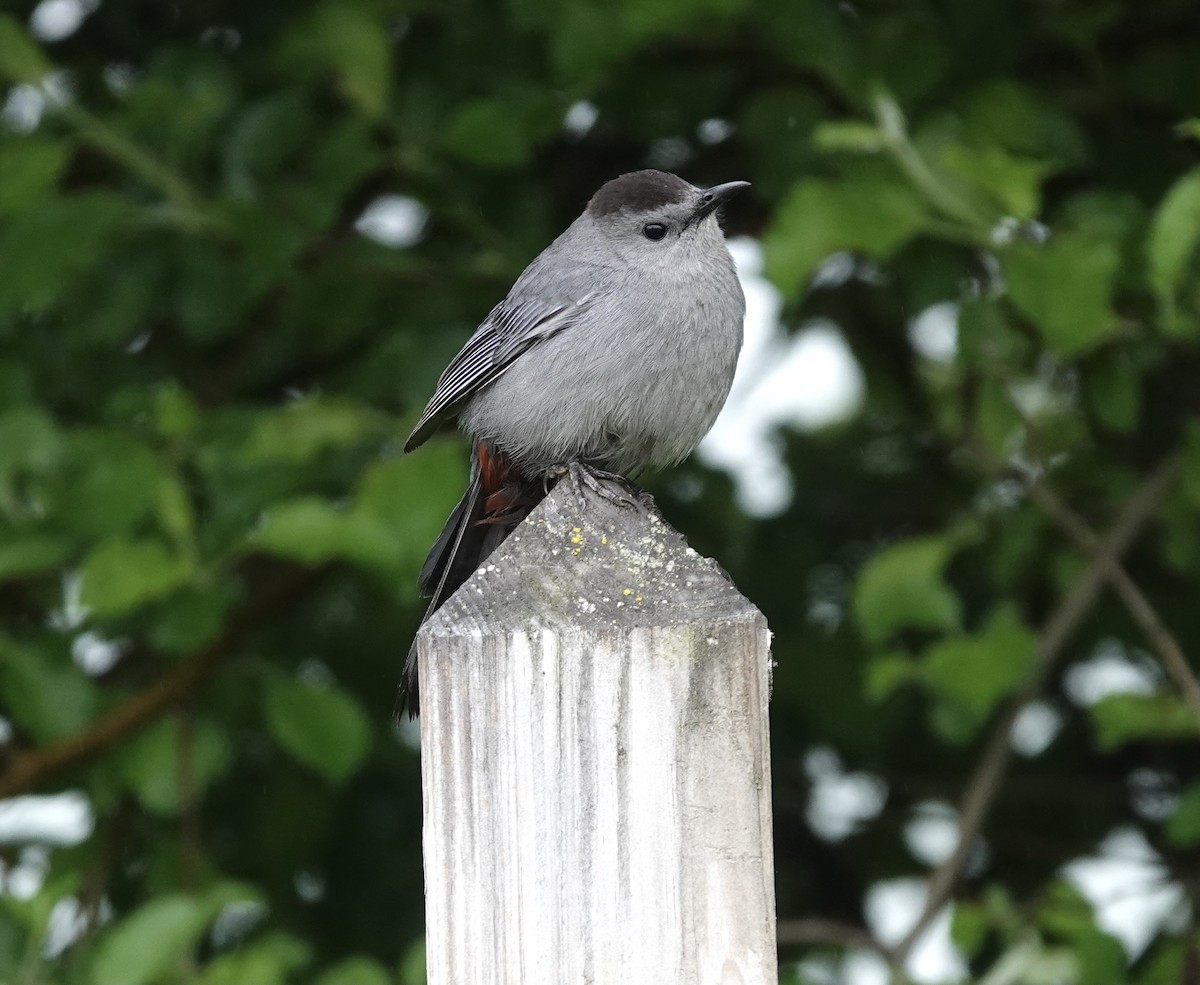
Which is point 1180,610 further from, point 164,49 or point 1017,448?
point 164,49

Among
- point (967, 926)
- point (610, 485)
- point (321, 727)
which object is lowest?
point (967, 926)

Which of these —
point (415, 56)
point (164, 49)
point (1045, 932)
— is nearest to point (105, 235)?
point (164, 49)

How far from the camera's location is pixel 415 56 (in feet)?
13.9

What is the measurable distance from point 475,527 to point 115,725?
1.45 metres

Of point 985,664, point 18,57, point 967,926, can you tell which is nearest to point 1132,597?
point 985,664

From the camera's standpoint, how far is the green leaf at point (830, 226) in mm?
3297

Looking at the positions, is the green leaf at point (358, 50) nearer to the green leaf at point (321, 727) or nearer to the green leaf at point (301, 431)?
the green leaf at point (301, 431)

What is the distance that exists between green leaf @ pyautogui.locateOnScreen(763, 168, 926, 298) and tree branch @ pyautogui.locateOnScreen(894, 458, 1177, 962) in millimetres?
1058

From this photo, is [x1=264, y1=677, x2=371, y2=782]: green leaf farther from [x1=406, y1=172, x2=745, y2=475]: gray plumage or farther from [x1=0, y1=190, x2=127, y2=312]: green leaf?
[x1=0, y1=190, x2=127, y2=312]: green leaf

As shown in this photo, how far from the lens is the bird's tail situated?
7.79ft

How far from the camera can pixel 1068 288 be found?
3.24 metres

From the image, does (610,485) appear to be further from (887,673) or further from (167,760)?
(167,760)

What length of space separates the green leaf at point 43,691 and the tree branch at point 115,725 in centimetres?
10

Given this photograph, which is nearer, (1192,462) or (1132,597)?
(1192,462)
